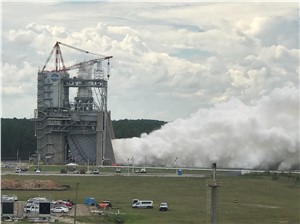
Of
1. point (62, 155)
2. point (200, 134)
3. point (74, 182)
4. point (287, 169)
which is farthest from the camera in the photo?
point (62, 155)

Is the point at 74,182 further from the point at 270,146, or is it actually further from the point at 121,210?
the point at 270,146

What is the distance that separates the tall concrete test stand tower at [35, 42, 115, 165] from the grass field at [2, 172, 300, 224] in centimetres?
4125

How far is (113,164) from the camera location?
150 metres

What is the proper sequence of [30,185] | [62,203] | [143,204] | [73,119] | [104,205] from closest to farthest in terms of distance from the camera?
[62,203]
[104,205]
[143,204]
[30,185]
[73,119]

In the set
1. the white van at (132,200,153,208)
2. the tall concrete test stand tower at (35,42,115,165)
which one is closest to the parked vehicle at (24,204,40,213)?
the white van at (132,200,153,208)

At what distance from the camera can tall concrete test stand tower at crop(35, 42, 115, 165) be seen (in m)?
149

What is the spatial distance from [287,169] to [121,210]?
229 ft

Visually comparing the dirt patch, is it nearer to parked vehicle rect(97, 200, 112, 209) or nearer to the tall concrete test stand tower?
parked vehicle rect(97, 200, 112, 209)

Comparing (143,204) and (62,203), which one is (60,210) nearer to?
(62,203)

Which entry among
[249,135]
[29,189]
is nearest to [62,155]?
[249,135]

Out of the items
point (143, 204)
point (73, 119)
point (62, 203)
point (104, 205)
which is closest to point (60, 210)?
point (62, 203)

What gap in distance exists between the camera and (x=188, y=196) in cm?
7762

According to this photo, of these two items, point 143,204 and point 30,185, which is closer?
point 143,204

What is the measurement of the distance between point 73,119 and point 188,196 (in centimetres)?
7565
